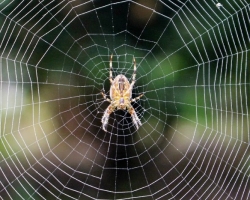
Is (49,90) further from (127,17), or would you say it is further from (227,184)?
(227,184)

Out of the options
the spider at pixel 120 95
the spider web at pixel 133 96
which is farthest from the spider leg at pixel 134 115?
the spider web at pixel 133 96

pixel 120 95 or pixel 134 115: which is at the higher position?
pixel 120 95

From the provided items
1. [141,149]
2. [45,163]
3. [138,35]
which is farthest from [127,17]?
[45,163]

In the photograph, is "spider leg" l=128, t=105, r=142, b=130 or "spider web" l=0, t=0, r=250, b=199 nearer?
"spider leg" l=128, t=105, r=142, b=130

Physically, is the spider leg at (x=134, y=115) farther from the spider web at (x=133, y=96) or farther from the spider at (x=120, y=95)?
the spider web at (x=133, y=96)

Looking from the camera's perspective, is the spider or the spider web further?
the spider web

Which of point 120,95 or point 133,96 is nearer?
point 120,95

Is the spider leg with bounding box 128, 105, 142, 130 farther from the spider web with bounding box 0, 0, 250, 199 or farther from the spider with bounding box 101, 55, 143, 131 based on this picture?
the spider web with bounding box 0, 0, 250, 199

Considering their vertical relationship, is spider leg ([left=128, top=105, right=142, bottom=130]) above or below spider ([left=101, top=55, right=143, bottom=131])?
below

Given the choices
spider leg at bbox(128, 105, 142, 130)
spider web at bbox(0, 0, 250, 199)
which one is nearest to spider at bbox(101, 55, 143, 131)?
spider leg at bbox(128, 105, 142, 130)
